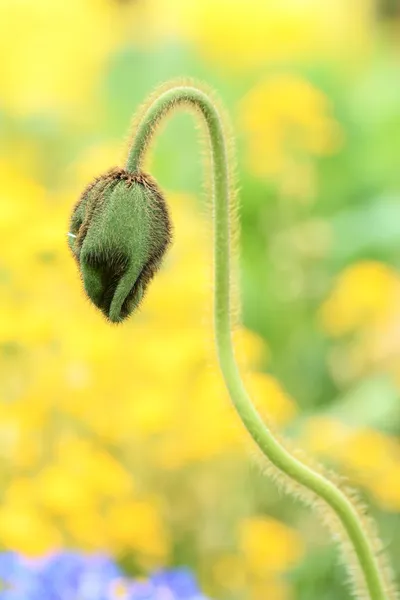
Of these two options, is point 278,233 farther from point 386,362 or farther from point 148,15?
point 148,15

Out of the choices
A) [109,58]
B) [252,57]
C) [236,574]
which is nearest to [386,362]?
[236,574]

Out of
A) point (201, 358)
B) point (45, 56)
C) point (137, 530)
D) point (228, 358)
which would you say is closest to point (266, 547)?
point (137, 530)

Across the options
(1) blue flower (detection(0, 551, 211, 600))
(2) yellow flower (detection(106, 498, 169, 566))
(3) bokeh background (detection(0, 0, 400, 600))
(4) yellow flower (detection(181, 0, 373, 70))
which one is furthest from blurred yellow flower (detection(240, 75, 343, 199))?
(1) blue flower (detection(0, 551, 211, 600))

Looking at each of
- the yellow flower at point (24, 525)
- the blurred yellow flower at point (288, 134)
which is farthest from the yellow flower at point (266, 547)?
the blurred yellow flower at point (288, 134)

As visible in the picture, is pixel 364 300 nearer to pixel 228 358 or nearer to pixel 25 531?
pixel 25 531

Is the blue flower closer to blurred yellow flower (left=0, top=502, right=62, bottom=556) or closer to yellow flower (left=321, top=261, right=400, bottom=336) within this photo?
blurred yellow flower (left=0, top=502, right=62, bottom=556)

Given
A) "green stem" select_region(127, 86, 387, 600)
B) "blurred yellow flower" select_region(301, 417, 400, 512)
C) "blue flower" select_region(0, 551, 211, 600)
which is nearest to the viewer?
"green stem" select_region(127, 86, 387, 600)

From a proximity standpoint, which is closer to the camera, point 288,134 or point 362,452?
point 362,452
